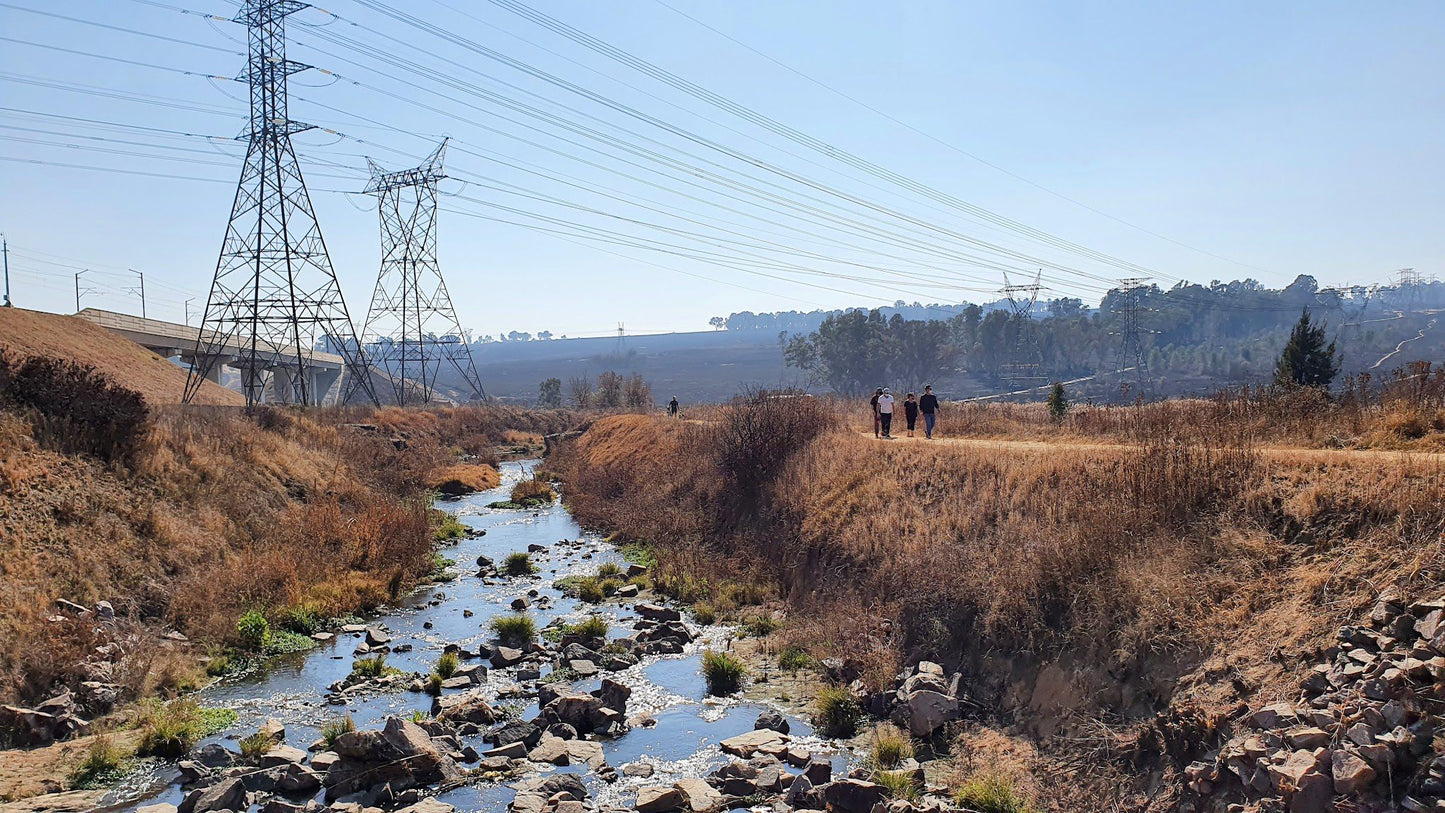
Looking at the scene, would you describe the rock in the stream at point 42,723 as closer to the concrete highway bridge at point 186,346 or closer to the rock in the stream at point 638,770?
the rock in the stream at point 638,770

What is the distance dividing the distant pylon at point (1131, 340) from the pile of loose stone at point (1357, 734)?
161 ft

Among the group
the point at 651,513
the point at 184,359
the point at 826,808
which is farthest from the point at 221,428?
the point at 184,359

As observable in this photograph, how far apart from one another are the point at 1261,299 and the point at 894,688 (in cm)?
18337

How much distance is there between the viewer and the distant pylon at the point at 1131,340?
91481 millimetres

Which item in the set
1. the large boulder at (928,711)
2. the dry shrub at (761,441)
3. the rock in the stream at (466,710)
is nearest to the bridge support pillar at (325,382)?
the dry shrub at (761,441)

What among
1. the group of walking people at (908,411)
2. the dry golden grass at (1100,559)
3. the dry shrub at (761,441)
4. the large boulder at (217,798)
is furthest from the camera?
the group of walking people at (908,411)

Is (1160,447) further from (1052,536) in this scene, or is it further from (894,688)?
(894,688)

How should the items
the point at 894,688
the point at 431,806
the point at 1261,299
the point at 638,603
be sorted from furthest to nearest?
the point at 1261,299 < the point at 638,603 < the point at 894,688 < the point at 431,806

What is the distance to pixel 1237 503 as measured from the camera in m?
14.8

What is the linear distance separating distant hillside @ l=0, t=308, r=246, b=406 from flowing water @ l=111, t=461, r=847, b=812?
33.0 meters

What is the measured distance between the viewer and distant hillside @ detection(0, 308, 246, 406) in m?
51.5

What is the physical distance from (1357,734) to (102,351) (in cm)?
6662

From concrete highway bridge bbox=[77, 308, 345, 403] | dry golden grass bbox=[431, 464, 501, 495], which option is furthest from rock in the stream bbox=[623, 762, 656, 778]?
concrete highway bridge bbox=[77, 308, 345, 403]

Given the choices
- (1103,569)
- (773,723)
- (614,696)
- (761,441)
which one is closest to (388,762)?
(614,696)
